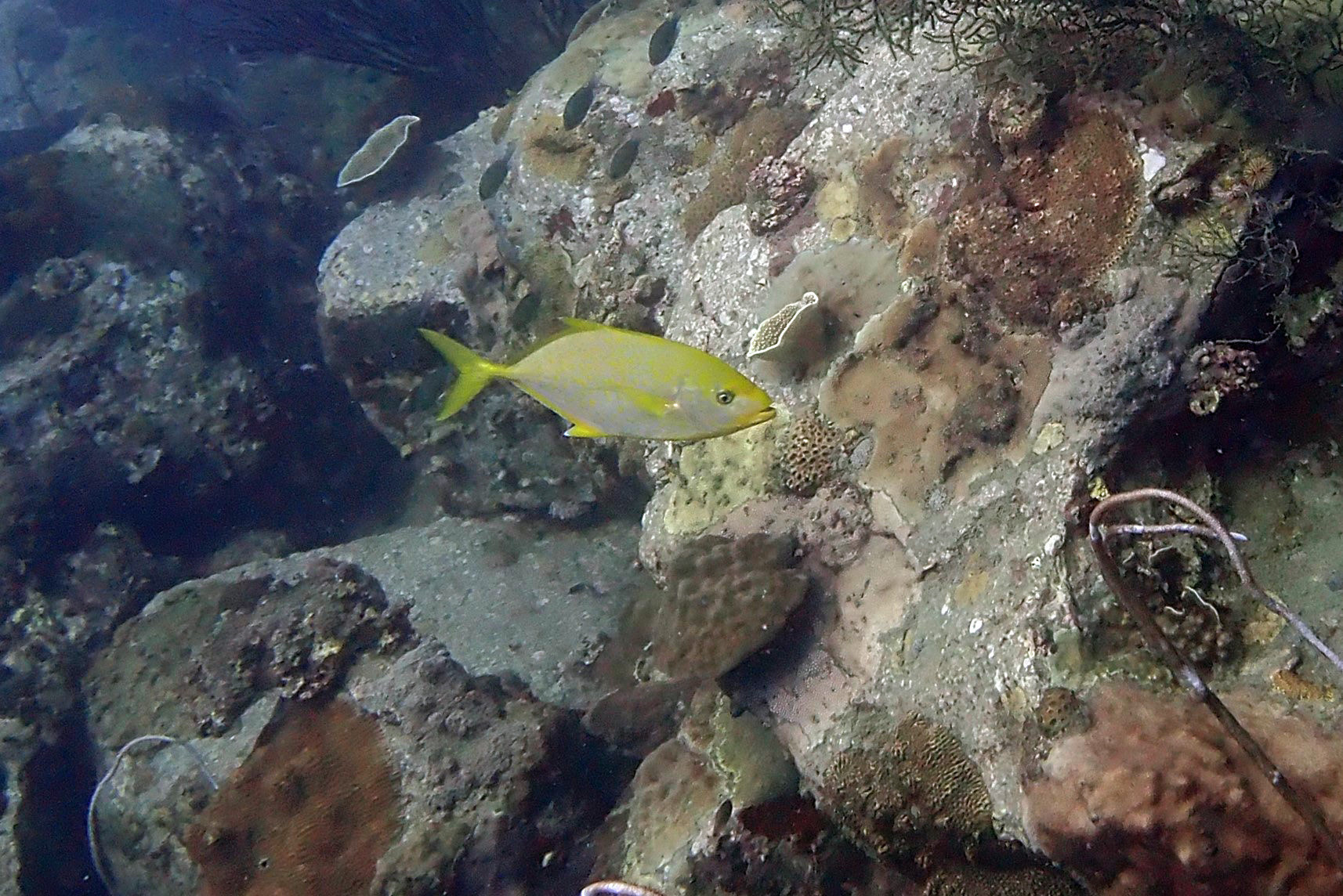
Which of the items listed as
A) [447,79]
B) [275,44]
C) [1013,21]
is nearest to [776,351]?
[1013,21]

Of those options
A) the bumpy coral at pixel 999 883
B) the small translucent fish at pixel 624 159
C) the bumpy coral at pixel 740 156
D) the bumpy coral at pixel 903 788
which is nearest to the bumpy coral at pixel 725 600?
the bumpy coral at pixel 903 788

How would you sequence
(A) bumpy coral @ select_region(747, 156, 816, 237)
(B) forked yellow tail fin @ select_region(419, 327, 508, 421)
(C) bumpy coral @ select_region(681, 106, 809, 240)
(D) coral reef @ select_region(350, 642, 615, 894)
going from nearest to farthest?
(B) forked yellow tail fin @ select_region(419, 327, 508, 421) → (D) coral reef @ select_region(350, 642, 615, 894) → (A) bumpy coral @ select_region(747, 156, 816, 237) → (C) bumpy coral @ select_region(681, 106, 809, 240)

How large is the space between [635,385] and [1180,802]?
2.07 m

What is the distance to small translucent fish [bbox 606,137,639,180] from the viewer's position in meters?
5.77

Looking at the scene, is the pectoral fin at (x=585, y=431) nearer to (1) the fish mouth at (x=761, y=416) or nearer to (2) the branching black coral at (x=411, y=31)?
(1) the fish mouth at (x=761, y=416)

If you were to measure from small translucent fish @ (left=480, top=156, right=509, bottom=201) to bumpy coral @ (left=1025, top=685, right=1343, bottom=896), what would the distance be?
593 centimetres

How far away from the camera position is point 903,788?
3.14 meters

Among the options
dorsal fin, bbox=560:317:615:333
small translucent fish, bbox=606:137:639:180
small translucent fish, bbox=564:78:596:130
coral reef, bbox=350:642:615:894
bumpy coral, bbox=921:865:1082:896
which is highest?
dorsal fin, bbox=560:317:615:333

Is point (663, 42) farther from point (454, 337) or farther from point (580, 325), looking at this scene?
point (580, 325)

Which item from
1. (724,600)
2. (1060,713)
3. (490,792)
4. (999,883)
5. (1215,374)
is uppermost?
(1215,374)

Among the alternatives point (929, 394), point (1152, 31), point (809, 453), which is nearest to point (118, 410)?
point (809, 453)

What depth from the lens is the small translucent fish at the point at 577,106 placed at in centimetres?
614

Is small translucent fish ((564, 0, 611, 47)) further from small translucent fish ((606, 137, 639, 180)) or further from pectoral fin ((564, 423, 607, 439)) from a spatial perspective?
pectoral fin ((564, 423, 607, 439))

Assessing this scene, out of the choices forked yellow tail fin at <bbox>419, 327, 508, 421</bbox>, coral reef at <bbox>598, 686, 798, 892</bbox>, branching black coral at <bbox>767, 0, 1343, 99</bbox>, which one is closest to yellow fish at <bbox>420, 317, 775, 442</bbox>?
forked yellow tail fin at <bbox>419, 327, 508, 421</bbox>
